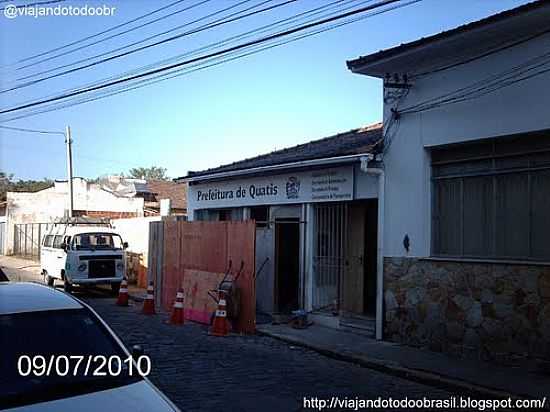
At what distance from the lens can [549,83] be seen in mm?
9672

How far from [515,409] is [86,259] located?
15.2m

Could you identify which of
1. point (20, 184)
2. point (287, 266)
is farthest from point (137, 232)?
point (20, 184)

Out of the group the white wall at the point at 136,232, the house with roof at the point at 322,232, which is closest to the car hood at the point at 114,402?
the house with roof at the point at 322,232

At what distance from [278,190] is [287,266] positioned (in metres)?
1.85

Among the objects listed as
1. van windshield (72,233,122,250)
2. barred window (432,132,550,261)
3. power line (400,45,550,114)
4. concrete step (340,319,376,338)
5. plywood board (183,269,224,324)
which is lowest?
concrete step (340,319,376,338)

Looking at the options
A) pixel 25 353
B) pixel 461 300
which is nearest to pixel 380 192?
pixel 461 300

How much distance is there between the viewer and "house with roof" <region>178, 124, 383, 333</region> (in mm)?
13562

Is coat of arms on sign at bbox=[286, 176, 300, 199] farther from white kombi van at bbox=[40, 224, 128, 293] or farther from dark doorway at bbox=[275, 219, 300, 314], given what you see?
white kombi van at bbox=[40, 224, 128, 293]

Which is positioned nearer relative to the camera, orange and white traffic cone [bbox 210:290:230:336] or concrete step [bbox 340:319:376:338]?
concrete step [bbox 340:319:376:338]

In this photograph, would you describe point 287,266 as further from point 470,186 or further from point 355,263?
point 470,186

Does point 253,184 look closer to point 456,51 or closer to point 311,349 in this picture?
point 311,349

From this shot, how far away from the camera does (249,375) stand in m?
9.39
